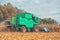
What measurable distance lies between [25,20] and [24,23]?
492 millimetres

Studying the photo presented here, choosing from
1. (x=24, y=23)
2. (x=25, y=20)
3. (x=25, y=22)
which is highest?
(x=25, y=20)

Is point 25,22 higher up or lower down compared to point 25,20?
lower down

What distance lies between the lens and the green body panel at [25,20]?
30.7 meters

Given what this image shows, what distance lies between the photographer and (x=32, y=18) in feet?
104

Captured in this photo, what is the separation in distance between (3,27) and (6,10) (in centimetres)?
3902

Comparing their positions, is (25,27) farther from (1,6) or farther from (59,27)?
(1,6)

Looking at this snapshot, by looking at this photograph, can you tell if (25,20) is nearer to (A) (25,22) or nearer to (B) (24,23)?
(A) (25,22)

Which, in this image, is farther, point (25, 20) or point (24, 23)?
point (24, 23)

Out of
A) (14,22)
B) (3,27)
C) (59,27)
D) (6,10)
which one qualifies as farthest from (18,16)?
(6,10)

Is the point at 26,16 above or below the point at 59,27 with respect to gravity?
above

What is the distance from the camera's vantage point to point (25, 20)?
1201 inches

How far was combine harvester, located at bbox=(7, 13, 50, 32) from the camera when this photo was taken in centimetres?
3077

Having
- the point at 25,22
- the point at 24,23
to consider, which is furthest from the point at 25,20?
the point at 24,23

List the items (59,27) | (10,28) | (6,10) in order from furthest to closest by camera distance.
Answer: (6,10) < (59,27) < (10,28)
